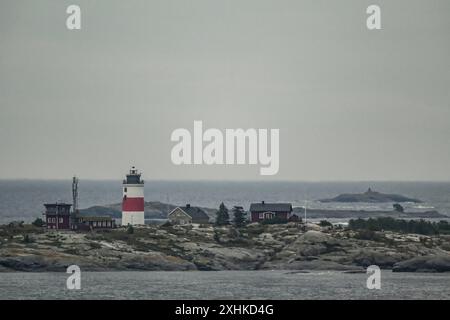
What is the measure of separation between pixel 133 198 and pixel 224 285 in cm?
3082

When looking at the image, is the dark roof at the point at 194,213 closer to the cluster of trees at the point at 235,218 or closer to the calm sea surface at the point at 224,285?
the cluster of trees at the point at 235,218

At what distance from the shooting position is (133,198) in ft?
513

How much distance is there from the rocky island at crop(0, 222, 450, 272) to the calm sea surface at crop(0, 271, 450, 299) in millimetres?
2185

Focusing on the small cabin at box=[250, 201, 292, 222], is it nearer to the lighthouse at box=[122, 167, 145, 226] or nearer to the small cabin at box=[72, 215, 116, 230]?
the lighthouse at box=[122, 167, 145, 226]

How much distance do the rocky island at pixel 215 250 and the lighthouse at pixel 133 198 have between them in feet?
22.1

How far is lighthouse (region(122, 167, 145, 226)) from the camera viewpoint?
156m

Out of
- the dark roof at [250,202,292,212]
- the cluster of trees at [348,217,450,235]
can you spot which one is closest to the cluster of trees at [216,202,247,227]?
the dark roof at [250,202,292,212]

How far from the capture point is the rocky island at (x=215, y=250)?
138875mm

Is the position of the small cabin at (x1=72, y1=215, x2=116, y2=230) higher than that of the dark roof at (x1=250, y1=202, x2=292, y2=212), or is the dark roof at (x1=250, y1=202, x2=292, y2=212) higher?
the dark roof at (x1=250, y1=202, x2=292, y2=212)

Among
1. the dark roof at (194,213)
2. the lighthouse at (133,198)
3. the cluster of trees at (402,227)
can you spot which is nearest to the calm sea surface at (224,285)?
the cluster of trees at (402,227)

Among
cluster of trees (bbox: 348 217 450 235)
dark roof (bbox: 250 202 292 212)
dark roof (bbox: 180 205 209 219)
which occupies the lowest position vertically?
cluster of trees (bbox: 348 217 450 235)
